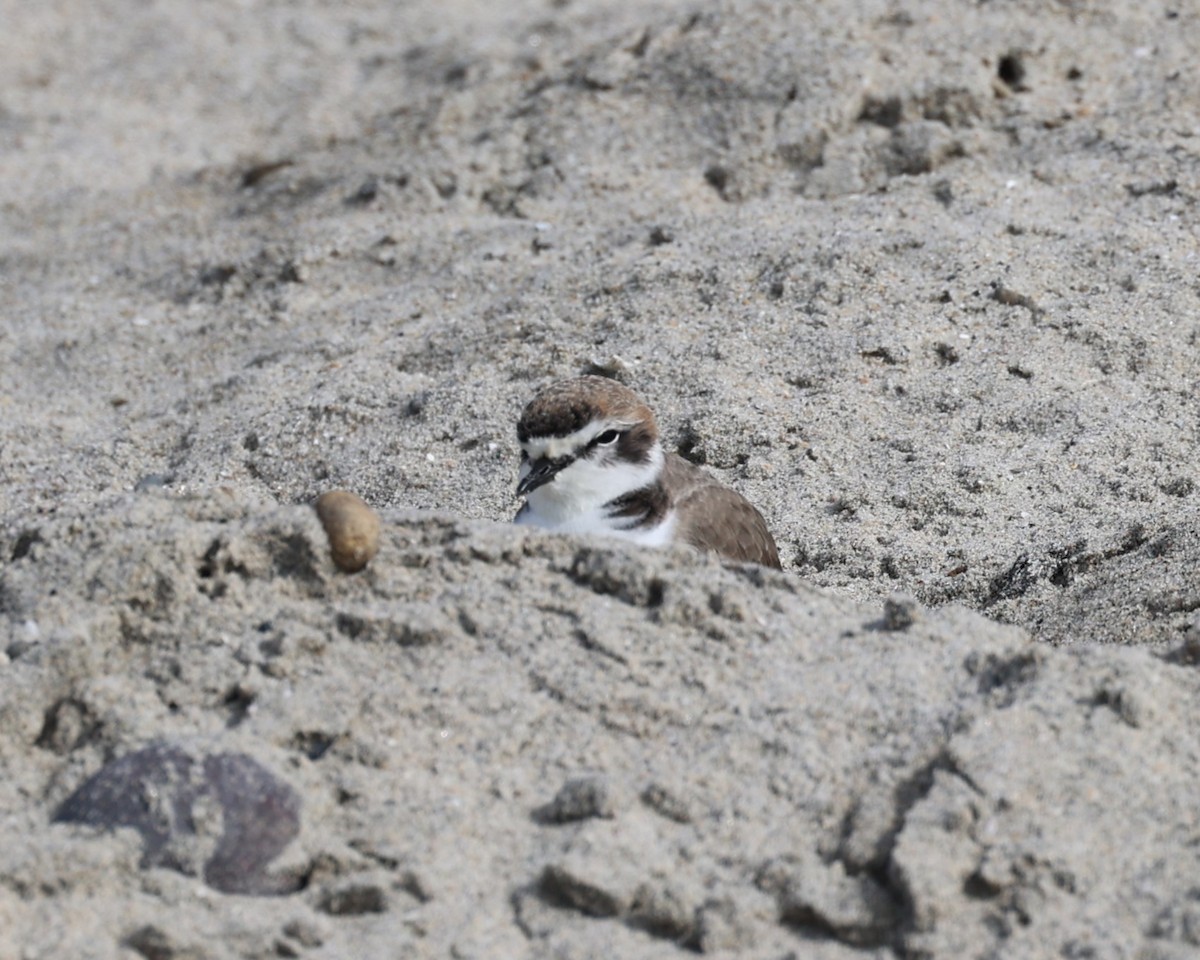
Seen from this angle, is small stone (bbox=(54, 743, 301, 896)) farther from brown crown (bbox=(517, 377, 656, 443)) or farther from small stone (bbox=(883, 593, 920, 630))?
brown crown (bbox=(517, 377, 656, 443))

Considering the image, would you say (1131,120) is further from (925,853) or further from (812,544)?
(925,853)

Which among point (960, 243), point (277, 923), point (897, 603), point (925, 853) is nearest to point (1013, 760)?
point (925, 853)

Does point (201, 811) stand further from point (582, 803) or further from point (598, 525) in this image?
point (598, 525)

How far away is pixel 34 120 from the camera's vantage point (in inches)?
406

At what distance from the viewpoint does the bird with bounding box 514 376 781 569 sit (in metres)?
4.65

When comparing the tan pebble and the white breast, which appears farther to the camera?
the white breast

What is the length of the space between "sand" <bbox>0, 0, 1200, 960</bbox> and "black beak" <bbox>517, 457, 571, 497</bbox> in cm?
70

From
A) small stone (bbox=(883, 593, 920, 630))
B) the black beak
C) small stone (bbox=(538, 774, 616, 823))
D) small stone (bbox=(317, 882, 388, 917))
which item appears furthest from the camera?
the black beak

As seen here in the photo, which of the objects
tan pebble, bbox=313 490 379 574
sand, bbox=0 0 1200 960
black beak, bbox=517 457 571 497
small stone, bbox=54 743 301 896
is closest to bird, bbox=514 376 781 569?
black beak, bbox=517 457 571 497

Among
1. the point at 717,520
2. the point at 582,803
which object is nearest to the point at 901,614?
the point at 582,803

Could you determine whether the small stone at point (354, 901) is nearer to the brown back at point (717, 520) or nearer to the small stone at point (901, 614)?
the small stone at point (901, 614)

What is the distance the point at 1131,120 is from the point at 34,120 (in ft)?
21.8

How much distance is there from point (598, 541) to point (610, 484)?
79 centimetres

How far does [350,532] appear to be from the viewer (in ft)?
12.3
